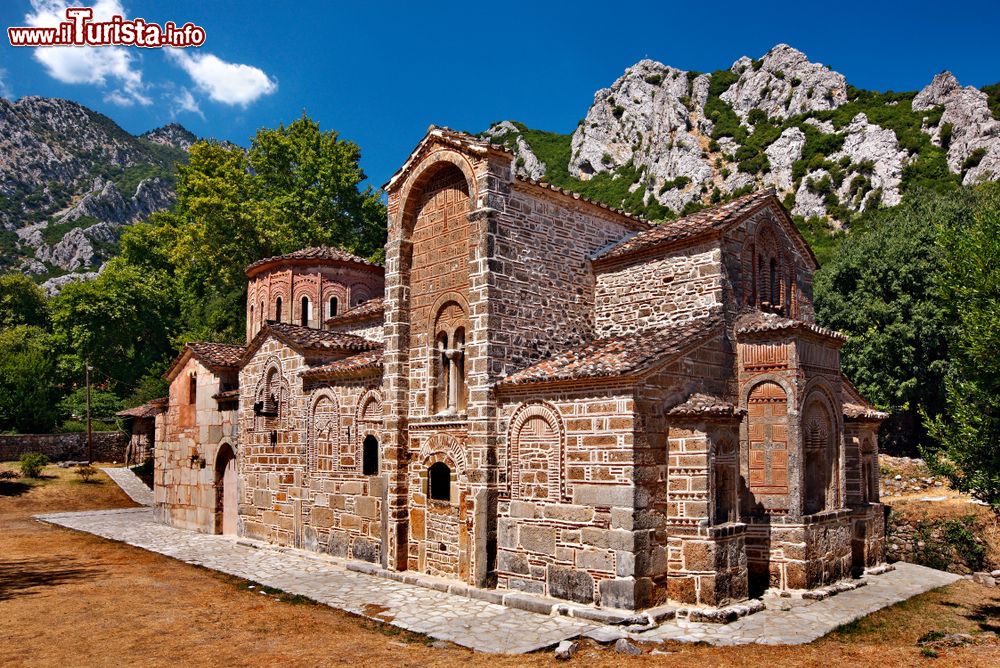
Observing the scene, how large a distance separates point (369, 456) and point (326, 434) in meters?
1.58

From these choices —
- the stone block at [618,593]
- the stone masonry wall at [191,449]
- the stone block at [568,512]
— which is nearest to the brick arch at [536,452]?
the stone block at [568,512]

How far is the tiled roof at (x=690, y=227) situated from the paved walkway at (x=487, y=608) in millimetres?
6375

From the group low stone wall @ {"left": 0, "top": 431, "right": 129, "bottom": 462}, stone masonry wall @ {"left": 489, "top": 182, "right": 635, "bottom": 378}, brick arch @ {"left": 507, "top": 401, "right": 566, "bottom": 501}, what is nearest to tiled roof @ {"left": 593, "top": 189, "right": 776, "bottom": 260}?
stone masonry wall @ {"left": 489, "top": 182, "right": 635, "bottom": 378}

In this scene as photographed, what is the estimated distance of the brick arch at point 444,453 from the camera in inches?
499

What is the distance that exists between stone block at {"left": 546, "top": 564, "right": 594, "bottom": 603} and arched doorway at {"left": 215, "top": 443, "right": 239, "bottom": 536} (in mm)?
11463

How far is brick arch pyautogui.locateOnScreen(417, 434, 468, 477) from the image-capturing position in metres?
12.7

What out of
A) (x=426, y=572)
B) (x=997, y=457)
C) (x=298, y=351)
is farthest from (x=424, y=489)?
(x=997, y=457)

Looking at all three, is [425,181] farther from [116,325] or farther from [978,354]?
[116,325]

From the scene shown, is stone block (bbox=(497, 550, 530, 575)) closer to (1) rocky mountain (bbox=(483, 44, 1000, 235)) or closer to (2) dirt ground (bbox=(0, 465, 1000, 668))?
(2) dirt ground (bbox=(0, 465, 1000, 668))

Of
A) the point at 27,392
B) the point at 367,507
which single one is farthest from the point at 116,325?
the point at 367,507

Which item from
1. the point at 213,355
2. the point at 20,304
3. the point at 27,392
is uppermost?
the point at 20,304

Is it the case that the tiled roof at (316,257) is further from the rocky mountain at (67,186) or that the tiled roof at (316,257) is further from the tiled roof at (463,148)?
the rocky mountain at (67,186)

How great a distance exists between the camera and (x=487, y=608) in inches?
429

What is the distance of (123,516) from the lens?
938 inches
